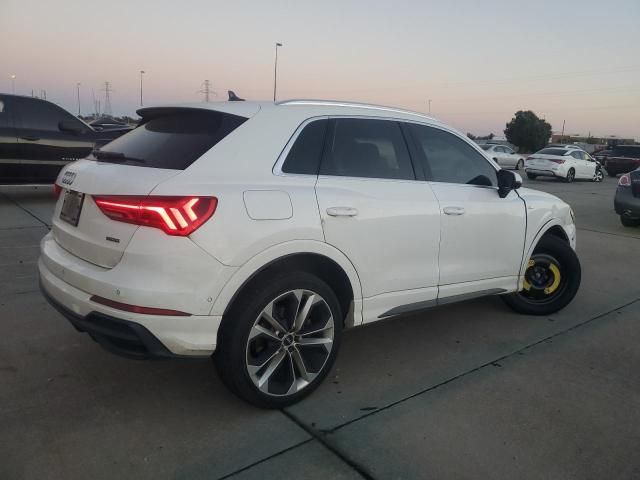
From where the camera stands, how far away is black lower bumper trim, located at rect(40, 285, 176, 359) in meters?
2.53

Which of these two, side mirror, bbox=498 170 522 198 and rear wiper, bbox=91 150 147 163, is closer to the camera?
rear wiper, bbox=91 150 147 163

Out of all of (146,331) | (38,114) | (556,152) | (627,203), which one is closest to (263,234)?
(146,331)

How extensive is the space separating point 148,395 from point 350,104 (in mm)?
2203

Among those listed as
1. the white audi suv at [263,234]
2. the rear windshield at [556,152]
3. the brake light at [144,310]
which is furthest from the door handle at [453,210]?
the rear windshield at [556,152]

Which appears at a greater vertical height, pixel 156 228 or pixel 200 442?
pixel 156 228

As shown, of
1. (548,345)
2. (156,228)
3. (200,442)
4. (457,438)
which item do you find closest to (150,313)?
(156,228)

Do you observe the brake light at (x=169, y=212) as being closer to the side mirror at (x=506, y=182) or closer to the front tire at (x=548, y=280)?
the side mirror at (x=506, y=182)

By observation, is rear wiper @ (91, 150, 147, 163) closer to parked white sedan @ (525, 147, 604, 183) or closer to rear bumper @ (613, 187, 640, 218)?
rear bumper @ (613, 187, 640, 218)

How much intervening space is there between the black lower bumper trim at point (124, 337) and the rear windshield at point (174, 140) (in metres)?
0.82

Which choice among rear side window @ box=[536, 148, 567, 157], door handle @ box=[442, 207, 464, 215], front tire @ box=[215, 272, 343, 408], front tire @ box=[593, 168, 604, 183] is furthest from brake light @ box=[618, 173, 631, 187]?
front tire @ box=[593, 168, 604, 183]

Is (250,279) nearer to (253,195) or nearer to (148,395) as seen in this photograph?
(253,195)

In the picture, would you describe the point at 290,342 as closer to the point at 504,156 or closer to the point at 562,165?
the point at 562,165

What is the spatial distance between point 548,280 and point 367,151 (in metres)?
2.41

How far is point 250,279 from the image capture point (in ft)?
9.00
